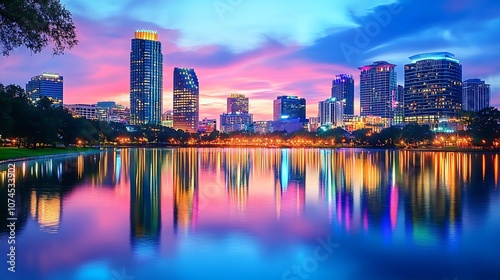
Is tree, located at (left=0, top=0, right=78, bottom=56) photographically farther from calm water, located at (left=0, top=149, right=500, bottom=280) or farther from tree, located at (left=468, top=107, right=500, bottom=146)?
tree, located at (left=468, top=107, right=500, bottom=146)

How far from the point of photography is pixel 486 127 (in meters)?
126

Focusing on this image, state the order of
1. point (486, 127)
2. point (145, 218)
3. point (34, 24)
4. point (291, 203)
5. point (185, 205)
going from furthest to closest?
point (486, 127) < point (291, 203) < point (185, 205) < point (145, 218) < point (34, 24)

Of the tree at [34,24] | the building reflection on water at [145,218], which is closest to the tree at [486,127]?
the building reflection on water at [145,218]

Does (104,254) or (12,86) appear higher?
(12,86)

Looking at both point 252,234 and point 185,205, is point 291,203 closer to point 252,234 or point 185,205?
point 185,205

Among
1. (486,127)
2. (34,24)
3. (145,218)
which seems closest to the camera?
(34,24)

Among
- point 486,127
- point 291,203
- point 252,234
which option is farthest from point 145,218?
point 486,127

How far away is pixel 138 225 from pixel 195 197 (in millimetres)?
7712

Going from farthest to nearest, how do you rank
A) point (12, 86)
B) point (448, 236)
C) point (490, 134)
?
1. point (490, 134)
2. point (12, 86)
3. point (448, 236)

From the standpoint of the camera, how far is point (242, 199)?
23.8 m

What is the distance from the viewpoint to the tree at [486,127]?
124438 millimetres

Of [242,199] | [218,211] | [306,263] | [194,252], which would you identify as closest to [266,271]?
[306,263]

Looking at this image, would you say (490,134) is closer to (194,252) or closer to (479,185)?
(479,185)

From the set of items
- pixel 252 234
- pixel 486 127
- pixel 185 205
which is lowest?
pixel 252 234
